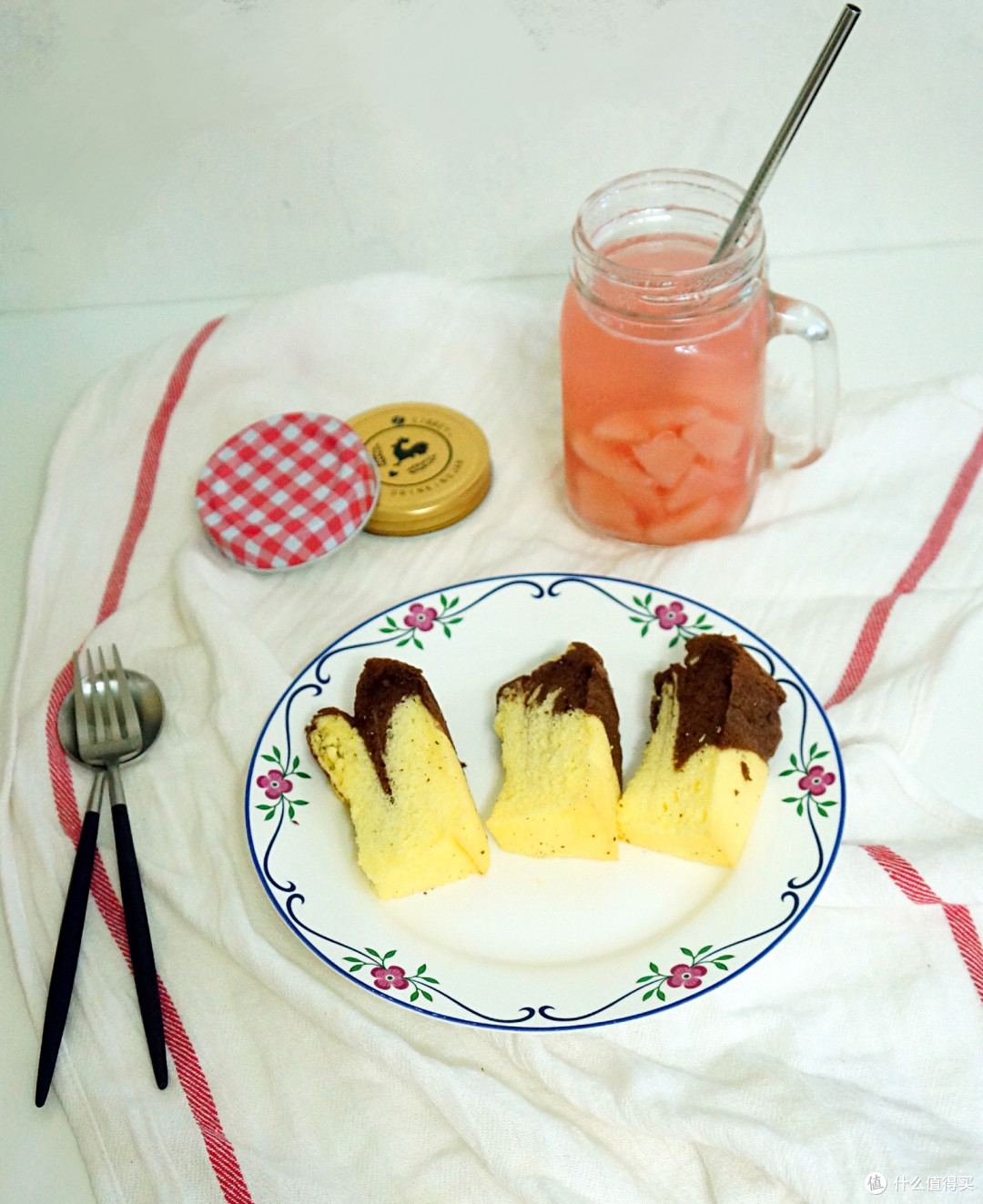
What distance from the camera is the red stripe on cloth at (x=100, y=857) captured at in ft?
3.63

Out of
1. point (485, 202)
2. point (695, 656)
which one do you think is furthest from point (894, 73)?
point (695, 656)

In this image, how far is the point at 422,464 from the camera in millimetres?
1673

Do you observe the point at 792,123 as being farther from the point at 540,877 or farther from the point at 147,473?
the point at 147,473

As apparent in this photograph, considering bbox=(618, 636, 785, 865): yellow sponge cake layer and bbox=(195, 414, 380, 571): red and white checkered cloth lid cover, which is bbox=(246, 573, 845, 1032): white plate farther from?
bbox=(195, 414, 380, 571): red and white checkered cloth lid cover

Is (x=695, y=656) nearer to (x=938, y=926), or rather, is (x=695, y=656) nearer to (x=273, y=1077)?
(x=938, y=926)

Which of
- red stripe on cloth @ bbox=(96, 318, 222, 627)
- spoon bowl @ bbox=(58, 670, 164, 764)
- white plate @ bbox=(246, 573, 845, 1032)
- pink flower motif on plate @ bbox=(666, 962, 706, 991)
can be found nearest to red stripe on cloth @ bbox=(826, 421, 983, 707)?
white plate @ bbox=(246, 573, 845, 1032)

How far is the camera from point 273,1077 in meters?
1.15

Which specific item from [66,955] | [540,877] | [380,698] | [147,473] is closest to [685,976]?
[540,877]

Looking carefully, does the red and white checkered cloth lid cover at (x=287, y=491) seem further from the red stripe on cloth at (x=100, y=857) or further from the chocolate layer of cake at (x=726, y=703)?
the chocolate layer of cake at (x=726, y=703)

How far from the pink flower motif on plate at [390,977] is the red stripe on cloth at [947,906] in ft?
1.56

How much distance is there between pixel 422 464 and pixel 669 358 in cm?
43

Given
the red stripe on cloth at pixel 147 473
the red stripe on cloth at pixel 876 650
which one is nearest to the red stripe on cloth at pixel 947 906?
the red stripe on cloth at pixel 876 650

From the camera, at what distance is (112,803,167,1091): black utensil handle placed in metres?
1.14

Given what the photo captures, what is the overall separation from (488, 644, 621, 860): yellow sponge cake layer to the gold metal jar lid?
1.17 feet
